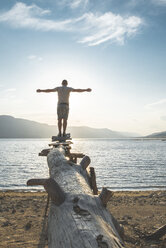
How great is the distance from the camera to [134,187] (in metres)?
22.0

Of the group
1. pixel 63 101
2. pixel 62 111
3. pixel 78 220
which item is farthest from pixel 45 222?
pixel 78 220

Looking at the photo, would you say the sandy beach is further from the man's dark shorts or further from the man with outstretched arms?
the man's dark shorts

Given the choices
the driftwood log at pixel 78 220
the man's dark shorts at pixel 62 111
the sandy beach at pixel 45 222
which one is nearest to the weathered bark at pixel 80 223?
the driftwood log at pixel 78 220

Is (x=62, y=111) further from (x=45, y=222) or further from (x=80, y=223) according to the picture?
(x=80, y=223)

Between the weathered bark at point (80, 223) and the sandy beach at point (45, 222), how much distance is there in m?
4.15

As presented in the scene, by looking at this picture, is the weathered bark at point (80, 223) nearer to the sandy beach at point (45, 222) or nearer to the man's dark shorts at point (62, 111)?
the sandy beach at point (45, 222)

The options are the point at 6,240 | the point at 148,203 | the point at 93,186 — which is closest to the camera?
the point at 93,186

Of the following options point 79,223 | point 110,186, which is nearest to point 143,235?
point 79,223

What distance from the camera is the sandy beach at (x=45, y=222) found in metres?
6.56

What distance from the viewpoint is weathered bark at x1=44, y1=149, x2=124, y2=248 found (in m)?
2.15

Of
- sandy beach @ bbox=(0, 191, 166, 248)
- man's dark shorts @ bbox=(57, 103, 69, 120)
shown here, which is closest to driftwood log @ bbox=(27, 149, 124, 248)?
sandy beach @ bbox=(0, 191, 166, 248)

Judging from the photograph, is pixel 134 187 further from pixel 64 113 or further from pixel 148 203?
pixel 64 113

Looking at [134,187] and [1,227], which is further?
Answer: [134,187]

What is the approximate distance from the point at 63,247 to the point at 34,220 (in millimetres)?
7779
